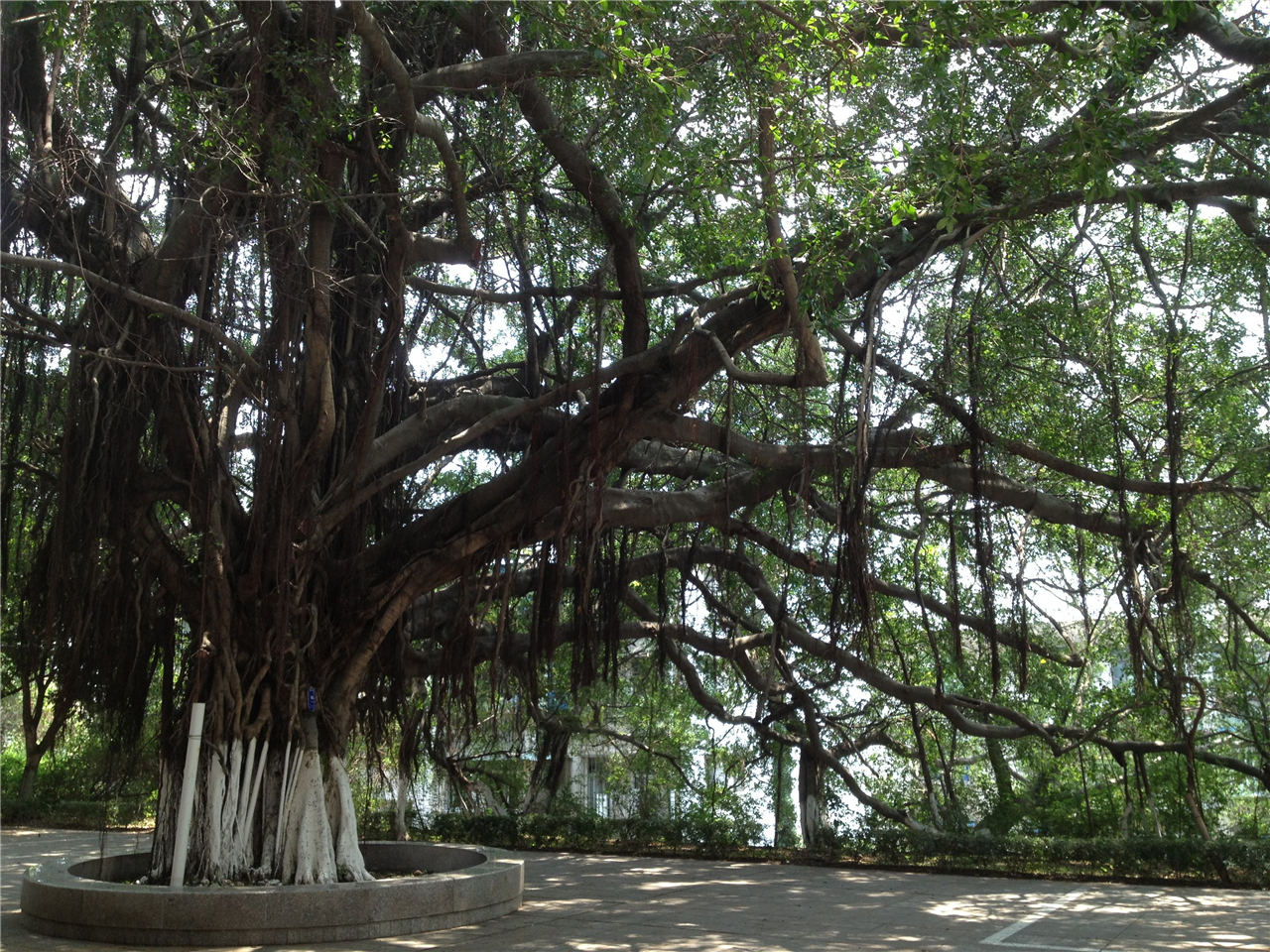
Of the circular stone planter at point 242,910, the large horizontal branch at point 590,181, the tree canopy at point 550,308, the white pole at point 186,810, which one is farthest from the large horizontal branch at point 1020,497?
the white pole at point 186,810

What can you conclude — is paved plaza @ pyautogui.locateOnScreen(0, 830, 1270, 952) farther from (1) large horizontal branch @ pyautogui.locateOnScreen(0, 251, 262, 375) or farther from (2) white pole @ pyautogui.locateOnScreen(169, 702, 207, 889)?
(1) large horizontal branch @ pyautogui.locateOnScreen(0, 251, 262, 375)

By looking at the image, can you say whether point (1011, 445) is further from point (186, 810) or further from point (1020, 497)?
point (186, 810)

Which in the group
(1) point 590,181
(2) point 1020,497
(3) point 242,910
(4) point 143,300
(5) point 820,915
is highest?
(1) point 590,181

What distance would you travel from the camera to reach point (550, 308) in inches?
301

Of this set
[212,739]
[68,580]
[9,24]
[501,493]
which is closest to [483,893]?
[212,739]

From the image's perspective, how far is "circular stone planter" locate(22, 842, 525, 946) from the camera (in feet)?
15.3

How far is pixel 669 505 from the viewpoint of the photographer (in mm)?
6312

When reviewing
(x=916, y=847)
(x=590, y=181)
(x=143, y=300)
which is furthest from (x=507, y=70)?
(x=916, y=847)

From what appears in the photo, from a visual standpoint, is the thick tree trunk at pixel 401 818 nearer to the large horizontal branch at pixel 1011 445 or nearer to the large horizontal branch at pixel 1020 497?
the large horizontal branch at pixel 1020 497

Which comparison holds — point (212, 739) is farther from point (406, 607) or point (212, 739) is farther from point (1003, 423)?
point (1003, 423)

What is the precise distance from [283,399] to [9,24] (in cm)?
243

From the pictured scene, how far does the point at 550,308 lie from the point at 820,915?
4354 millimetres

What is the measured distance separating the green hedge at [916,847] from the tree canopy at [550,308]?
1608 mm

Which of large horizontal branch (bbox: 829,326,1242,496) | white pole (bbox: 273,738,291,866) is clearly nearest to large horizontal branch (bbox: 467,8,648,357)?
large horizontal branch (bbox: 829,326,1242,496)
